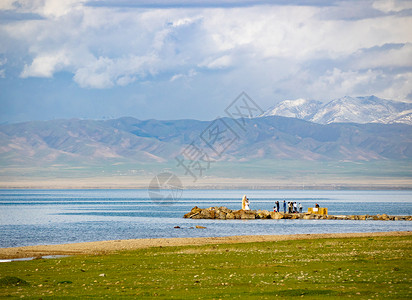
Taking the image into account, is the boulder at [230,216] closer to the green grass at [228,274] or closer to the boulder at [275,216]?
the boulder at [275,216]

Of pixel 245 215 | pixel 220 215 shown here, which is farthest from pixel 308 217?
pixel 220 215

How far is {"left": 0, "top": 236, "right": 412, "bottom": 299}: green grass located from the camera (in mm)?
21547

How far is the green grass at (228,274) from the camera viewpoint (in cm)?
2155

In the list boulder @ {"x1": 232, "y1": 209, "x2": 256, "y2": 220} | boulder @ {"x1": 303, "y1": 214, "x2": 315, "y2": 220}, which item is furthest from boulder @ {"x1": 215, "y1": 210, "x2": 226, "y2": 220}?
→ boulder @ {"x1": 303, "y1": 214, "x2": 315, "y2": 220}

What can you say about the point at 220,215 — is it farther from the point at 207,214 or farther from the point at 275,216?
the point at 275,216

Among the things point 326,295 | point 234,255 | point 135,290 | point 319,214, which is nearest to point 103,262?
point 234,255

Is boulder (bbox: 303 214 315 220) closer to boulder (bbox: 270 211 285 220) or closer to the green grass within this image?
boulder (bbox: 270 211 285 220)

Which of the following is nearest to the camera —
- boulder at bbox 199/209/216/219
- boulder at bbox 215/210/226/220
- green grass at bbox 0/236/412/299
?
green grass at bbox 0/236/412/299

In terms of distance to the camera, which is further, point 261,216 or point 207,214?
point 207,214

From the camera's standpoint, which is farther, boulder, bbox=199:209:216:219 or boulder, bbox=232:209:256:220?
boulder, bbox=199:209:216:219

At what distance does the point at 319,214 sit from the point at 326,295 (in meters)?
74.5

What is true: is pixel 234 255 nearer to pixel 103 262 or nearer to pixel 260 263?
pixel 260 263

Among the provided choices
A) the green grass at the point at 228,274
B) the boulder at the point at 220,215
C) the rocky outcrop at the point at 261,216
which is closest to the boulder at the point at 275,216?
the rocky outcrop at the point at 261,216

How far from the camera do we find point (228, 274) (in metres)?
26.0
